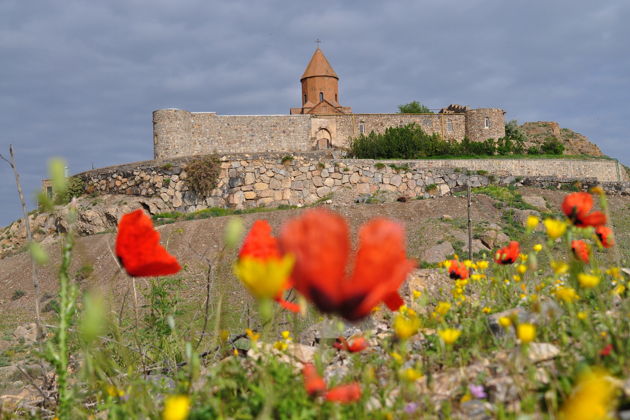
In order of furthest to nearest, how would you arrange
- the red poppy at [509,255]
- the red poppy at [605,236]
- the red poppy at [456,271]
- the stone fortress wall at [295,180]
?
the stone fortress wall at [295,180] < the red poppy at [456,271] < the red poppy at [509,255] < the red poppy at [605,236]

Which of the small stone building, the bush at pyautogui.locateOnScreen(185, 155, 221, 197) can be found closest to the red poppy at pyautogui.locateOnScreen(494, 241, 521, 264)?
the bush at pyautogui.locateOnScreen(185, 155, 221, 197)

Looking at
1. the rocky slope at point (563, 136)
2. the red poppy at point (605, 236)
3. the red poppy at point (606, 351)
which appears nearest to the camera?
the red poppy at point (606, 351)

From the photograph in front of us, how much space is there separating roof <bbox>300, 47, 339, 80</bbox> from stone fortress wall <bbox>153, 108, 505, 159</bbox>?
19.6 ft

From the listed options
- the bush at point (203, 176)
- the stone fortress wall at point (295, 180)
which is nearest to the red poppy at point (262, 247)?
the stone fortress wall at point (295, 180)

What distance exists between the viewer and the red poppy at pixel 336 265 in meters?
1.05

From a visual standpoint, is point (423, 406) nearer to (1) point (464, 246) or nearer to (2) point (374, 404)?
(2) point (374, 404)

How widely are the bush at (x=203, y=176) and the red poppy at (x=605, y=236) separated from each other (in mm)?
23348

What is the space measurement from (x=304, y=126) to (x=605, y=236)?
33596mm

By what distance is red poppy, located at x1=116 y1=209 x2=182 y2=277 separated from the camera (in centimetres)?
175

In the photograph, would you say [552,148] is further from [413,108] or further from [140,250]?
[140,250]

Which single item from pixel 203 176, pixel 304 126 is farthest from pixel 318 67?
pixel 203 176

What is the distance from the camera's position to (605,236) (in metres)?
2.58

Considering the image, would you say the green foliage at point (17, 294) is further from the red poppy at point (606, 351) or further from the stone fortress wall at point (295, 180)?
the red poppy at point (606, 351)

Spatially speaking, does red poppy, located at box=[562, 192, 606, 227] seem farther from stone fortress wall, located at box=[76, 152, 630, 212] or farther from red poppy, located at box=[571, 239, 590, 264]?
stone fortress wall, located at box=[76, 152, 630, 212]
